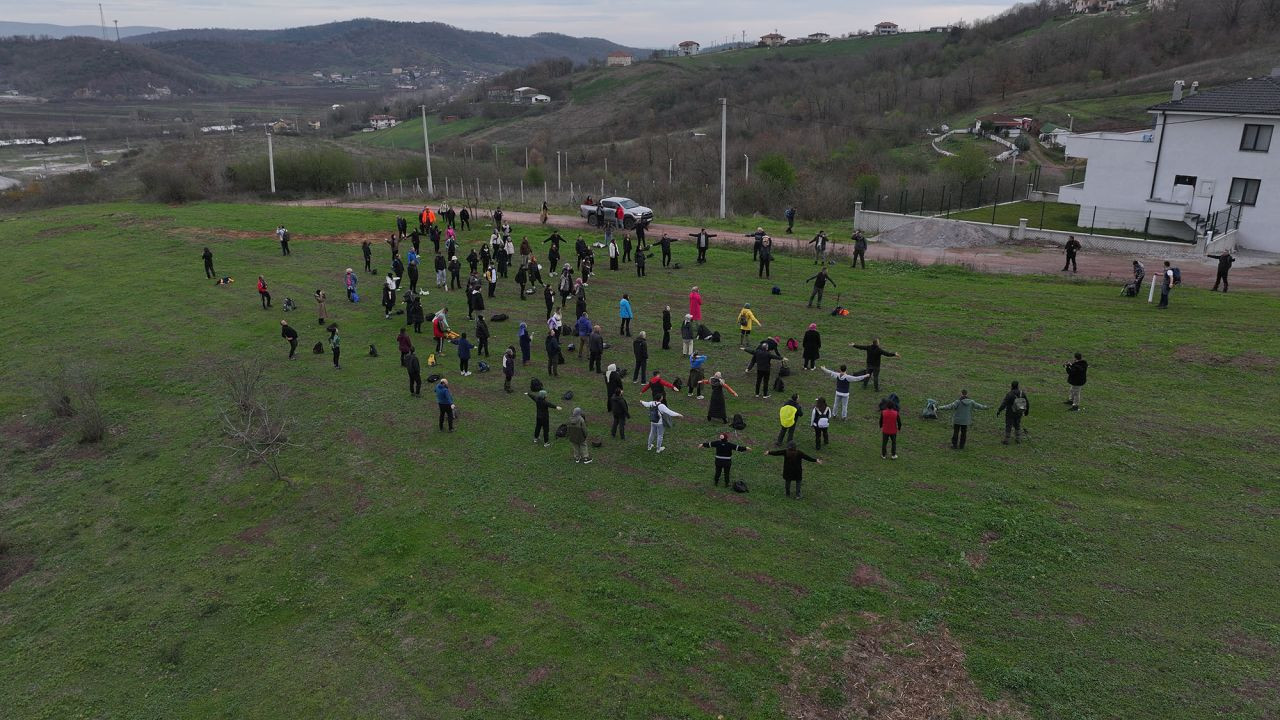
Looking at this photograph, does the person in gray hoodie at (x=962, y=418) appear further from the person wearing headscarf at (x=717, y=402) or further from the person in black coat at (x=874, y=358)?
the person wearing headscarf at (x=717, y=402)

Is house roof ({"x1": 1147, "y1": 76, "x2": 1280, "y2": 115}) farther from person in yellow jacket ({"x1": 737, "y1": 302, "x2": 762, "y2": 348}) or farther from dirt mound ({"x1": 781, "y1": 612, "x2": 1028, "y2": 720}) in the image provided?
dirt mound ({"x1": 781, "y1": 612, "x2": 1028, "y2": 720})

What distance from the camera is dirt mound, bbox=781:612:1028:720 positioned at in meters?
10.4

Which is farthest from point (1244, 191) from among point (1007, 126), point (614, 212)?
point (1007, 126)

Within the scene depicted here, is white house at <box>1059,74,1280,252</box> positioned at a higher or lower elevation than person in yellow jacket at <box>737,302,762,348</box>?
higher

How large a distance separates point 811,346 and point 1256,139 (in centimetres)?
2871

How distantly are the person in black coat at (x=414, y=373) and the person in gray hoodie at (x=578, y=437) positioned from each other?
18.9 feet

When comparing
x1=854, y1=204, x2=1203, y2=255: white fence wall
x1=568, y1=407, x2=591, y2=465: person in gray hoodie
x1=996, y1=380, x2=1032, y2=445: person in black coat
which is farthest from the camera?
x1=854, y1=204, x2=1203, y2=255: white fence wall

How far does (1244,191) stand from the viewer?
3591cm

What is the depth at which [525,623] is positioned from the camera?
476 inches

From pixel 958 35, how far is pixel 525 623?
134462 mm

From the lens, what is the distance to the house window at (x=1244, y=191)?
35.4 meters

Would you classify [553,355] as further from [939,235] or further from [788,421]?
[939,235]

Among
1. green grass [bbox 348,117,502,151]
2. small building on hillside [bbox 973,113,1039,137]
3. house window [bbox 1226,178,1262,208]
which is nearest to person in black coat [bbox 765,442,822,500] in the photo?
house window [bbox 1226,178,1262,208]

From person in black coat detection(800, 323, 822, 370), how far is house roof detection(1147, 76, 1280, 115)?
2826cm
